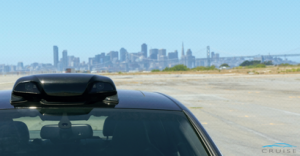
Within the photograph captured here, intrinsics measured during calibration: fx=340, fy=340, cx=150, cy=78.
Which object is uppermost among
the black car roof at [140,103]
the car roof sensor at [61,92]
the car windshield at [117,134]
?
the car roof sensor at [61,92]

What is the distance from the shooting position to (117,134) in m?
2.33

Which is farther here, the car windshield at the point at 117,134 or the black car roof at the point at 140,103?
the black car roof at the point at 140,103

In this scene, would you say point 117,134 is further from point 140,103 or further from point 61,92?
point 61,92

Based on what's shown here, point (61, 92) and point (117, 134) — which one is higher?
point (61, 92)

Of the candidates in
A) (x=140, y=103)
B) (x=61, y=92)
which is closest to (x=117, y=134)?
(x=140, y=103)

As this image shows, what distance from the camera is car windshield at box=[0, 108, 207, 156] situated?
210cm

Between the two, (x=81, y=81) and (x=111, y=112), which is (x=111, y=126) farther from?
(x=81, y=81)

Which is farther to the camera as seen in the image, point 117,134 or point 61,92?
point 117,134

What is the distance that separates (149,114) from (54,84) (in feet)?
2.07

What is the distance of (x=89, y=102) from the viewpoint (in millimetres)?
2129

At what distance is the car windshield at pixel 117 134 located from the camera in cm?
210

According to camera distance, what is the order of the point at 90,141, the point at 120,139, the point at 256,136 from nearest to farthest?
the point at 120,139
the point at 90,141
the point at 256,136

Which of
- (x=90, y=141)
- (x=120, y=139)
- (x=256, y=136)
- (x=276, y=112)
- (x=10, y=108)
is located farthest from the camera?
(x=276, y=112)

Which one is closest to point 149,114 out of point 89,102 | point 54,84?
point 89,102
